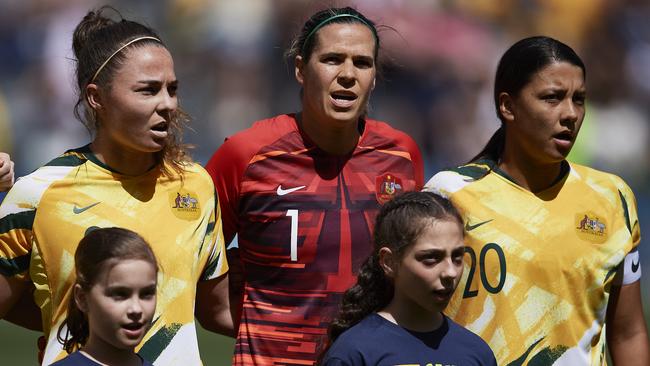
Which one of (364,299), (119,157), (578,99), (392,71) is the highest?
(578,99)

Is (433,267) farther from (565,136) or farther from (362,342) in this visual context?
(565,136)

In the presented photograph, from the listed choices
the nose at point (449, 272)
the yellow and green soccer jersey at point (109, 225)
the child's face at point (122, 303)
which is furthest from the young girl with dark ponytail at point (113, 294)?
the nose at point (449, 272)

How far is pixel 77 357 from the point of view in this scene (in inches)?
141

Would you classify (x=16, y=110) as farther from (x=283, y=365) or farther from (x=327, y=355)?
(x=327, y=355)

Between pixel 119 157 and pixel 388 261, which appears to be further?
pixel 119 157

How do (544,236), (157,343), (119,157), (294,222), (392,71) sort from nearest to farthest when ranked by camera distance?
1. (157,343)
2. (119,157)
3. (544,236)
4. (294,222)
5. (392,71)

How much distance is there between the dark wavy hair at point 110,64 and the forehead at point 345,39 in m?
0.61

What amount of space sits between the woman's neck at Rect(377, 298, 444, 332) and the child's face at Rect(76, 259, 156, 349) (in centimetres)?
76

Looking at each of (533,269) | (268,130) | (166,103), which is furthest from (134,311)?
(533,269)

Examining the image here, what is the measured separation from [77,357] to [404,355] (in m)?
0.96

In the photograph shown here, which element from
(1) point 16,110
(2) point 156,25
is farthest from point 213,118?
(1) point 16,110

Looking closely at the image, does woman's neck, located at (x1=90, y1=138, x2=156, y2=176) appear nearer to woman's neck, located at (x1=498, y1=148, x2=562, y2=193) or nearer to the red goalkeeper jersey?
the red goalkeeper jersey

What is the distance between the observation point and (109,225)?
162 inches

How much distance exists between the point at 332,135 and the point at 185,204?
2.31ft
